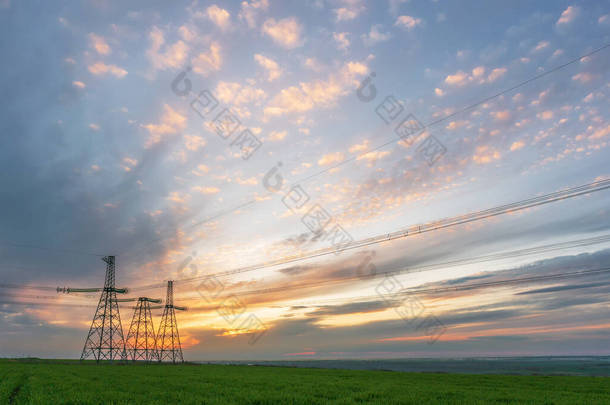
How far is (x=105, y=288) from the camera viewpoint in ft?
243

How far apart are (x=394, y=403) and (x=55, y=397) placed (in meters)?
19.7

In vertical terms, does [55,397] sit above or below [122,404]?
above

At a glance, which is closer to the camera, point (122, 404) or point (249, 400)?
point (122, 404)

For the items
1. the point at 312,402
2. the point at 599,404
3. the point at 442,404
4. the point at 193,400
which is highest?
the point at 193,400

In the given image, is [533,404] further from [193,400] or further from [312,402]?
[193,400]

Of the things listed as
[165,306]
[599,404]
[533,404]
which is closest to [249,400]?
[533,404]

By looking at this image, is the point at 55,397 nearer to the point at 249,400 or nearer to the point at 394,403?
the point at 249,400

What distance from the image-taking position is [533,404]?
19.8 metres

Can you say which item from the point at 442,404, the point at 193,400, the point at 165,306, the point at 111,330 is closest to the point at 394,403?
the point at 442,404

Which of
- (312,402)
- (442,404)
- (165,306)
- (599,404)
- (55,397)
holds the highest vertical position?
(165,306)

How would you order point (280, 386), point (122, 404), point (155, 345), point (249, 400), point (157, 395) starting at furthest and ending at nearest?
point (155, 345) < point (280, 386) < point (157, 395) < point (249, 400) < point (122, 404)

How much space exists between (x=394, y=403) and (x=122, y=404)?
46.3 feet


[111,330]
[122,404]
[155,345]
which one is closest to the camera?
[122,404]

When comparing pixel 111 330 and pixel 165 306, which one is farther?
pixel 165 306
